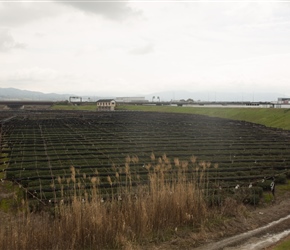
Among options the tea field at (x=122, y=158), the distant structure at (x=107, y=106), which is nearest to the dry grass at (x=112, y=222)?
the tea field at (x=122, y=158)

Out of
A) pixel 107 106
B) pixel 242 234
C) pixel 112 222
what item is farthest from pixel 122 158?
pixel 107 106

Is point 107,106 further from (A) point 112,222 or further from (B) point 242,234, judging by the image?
(B) point 242,234

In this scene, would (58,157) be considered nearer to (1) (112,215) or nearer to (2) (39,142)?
(2) (39,142)

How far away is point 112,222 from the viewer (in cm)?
886

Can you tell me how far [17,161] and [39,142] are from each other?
7259 mm

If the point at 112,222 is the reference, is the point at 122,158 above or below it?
above

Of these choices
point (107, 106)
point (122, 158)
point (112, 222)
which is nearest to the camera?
→ point (112, 222)

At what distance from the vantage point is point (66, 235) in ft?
27.2

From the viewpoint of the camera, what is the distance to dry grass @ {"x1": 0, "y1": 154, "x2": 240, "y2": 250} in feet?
26.4

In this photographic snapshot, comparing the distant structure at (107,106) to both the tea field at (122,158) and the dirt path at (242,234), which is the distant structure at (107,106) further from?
the dirt path at (242,234)

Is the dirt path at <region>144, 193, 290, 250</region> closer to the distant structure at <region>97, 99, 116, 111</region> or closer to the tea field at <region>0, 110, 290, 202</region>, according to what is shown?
the tea field at <region>0, 110, 290, 202</region>

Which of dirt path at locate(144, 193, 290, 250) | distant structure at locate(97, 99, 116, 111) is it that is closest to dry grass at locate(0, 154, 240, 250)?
dirt path at locate(144, 193, 290, 250)

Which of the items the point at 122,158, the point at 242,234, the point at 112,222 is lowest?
the point at 242,234

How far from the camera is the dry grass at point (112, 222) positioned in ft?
26.4
